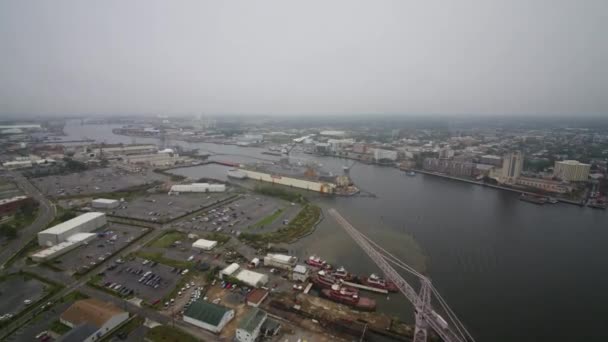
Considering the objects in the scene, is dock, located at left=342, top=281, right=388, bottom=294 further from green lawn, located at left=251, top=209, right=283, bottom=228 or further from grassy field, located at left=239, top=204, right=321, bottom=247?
green lawn, located at left=251, top=209, right=283, bottom=228

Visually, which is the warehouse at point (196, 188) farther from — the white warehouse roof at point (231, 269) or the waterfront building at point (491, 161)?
the waterfront building at point (491, 161)

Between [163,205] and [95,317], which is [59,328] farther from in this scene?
[163,205]

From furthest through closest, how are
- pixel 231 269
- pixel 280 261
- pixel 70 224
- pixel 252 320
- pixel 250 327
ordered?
pixel 70 224 < pixel 280 261 < pixel 231 269 < pixel 252 320 < pixel 250 327

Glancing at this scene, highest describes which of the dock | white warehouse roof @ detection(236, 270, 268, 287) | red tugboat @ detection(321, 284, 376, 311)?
white warehouse roof @ detection(236, 270, 268, 287)

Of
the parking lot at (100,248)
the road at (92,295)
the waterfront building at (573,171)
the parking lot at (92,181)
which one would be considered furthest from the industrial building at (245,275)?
the waterfront building at (573,171)

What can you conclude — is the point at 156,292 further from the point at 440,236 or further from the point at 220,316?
the point at 440,236

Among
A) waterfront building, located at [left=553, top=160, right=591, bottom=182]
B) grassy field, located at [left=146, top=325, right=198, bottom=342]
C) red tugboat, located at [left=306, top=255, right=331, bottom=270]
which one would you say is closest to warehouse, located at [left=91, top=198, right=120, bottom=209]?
grassy field, located at [left=146, top=325, right=198, bottom=342]

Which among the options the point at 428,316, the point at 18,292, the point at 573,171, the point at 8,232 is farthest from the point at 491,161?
the point at 8,232
